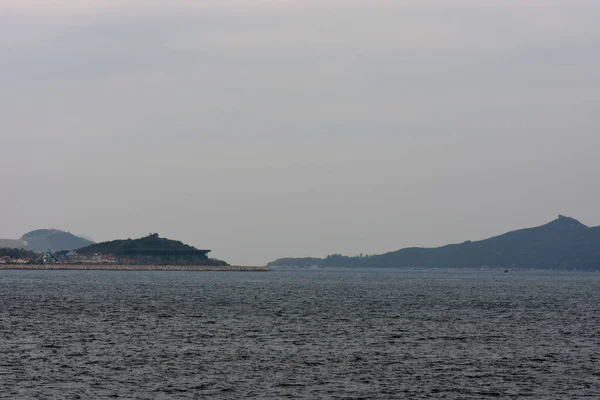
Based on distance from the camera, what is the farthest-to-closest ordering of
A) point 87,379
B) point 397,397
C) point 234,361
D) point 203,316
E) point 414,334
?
point 203,316, point 414,334, point 234,361, point 87,379, point 397,397

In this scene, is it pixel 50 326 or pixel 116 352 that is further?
pixel 50 326

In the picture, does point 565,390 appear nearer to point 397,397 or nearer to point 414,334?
point 397,397

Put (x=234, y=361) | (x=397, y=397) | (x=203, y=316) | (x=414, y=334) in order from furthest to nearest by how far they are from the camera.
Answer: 1. (x=203, y=316)
2. (x=414, y=334)
3. (x=234, y=361)
4. (x=397, y=397)

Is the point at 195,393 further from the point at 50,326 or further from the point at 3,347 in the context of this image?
the point at 50,326

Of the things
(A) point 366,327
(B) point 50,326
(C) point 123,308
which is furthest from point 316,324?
(C) point 123,308

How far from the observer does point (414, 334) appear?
8169 cm

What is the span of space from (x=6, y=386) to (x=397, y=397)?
77.0ft

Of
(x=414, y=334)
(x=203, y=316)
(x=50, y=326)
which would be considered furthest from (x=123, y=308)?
(x=414, y=334)

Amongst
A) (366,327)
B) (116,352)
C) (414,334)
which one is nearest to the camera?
(116,352)

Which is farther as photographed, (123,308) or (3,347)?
(123,308)

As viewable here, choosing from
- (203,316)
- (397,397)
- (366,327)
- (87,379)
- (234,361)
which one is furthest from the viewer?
(203,316)

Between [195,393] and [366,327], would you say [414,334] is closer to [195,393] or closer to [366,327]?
[366,327]

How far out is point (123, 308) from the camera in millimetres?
114562

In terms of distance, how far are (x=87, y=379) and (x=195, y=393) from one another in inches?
331
